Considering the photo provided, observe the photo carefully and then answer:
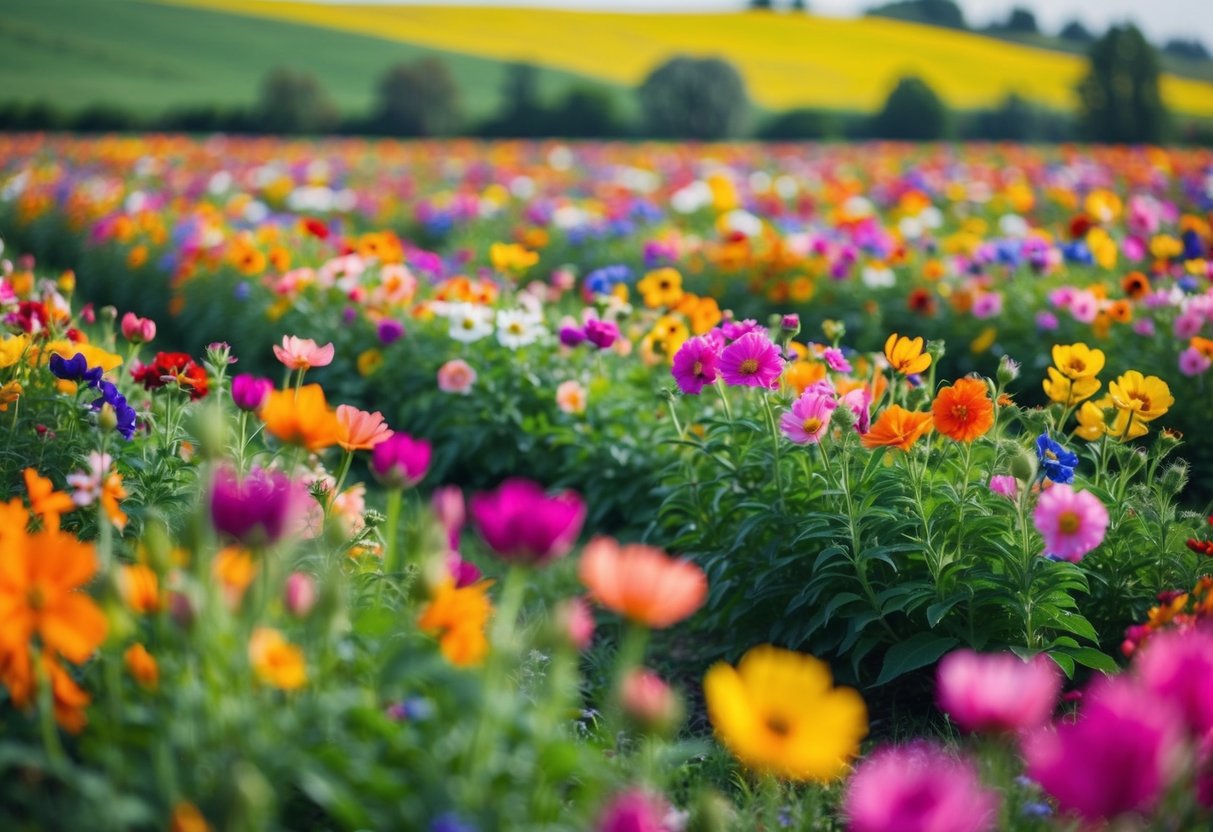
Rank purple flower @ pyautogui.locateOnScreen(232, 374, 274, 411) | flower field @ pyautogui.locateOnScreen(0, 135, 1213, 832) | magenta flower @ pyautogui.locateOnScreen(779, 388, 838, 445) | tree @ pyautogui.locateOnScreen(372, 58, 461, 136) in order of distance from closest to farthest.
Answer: flower field @ pyautogui.locateOnScreen(0, 135, 1213, 832), purple flower @ pyautogui.locateOnScreen(232, 374, 274, 411), magenta flower @ pyautogui.locateOnScreen(779, 388, 838, 445), tree @ pyautogui.locateOnScreen(372, 58, 461, 136)

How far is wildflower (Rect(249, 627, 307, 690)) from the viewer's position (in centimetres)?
132

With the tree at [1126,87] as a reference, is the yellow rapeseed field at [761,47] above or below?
below

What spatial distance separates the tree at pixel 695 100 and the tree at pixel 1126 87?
6.95 meters

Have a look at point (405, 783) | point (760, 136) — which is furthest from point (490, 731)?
point (760, 136)

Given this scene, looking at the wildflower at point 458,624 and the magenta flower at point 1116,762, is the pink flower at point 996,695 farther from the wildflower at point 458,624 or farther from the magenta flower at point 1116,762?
the wildflower at point 458,624

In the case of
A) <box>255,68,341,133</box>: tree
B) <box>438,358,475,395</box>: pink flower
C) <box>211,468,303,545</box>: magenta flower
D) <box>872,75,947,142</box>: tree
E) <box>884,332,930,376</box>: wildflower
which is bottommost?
<box>255,68,341,133</box>: tree

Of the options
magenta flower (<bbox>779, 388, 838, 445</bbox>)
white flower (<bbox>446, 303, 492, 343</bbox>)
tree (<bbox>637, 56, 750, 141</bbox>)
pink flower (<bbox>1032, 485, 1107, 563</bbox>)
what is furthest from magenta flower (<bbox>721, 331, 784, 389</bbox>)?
tree (<bbox>637, 56, 750, 141</bbox>)

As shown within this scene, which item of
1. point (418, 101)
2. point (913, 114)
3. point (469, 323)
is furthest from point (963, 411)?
point (913, 114)

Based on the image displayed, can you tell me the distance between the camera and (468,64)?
3416 cm

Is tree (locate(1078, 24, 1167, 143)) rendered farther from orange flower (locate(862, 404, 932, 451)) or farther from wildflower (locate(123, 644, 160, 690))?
wildflower (locate(123, 644, 160, 690))

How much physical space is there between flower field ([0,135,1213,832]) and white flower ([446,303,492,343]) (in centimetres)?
2

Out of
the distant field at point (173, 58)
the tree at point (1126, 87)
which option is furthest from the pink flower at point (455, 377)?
the tree at point (1126, 87)

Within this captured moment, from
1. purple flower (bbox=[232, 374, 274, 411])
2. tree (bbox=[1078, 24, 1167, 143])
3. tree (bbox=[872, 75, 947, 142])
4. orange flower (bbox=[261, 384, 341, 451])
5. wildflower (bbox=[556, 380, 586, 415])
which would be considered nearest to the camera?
orange flower (bbox=[261, 384, 341, 451])

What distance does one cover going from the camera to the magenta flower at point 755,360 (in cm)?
245
